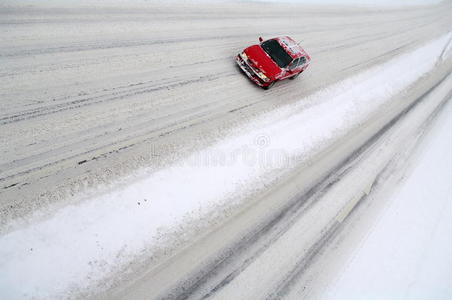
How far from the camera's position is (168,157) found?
813 centimetres

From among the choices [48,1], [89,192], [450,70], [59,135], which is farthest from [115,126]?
[450,70]

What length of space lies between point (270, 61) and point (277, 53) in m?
0.55

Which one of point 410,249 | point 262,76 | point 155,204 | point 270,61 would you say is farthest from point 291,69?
point 155,204

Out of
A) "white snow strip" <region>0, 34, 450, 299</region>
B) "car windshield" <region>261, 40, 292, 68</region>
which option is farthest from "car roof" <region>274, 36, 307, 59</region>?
"white snow strip" <region>0, 34, 450, 299</region>

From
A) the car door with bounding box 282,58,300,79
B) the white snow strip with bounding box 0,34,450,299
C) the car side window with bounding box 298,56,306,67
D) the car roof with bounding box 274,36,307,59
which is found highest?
the car roof with bounding box 274,36,307,59

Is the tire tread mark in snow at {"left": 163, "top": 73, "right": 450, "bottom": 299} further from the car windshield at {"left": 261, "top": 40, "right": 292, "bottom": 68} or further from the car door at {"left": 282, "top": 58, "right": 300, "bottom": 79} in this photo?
the car windshield at {"left": 261, "top": 40, "right": 292, "bottom": 68}

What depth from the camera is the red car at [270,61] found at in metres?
10.8

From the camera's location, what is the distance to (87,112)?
790 centimetres

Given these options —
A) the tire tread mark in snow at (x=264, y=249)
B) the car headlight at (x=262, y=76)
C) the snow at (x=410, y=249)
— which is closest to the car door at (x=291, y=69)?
the car headlight at (x=262, y=76)

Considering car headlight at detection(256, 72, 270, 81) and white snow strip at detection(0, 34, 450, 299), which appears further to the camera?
car headlight at detection(256, 72, 270, 81)

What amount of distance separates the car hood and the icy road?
807 mm

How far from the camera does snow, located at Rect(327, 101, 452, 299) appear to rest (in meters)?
7.84

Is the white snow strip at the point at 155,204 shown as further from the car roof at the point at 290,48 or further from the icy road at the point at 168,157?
the car roof at the point at 290,48

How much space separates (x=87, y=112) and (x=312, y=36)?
12490 millimetres
